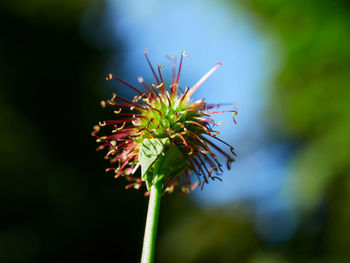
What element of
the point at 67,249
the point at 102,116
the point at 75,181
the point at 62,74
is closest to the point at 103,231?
the point at 67,249

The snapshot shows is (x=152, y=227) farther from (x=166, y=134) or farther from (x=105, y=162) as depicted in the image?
(x=105, y=162)

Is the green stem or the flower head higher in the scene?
the flower head

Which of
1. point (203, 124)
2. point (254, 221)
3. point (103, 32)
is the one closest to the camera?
point (203, 124)

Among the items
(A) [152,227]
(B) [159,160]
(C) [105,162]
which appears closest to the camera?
(A) [152,227]

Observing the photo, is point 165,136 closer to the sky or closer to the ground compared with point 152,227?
closer to the sky

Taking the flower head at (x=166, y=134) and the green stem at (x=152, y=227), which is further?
the flower head at (x=166, y=134)

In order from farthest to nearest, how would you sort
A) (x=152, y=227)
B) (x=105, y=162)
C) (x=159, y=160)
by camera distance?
(x=105, y=162), (x=159, y=160), (x=152, y=227)

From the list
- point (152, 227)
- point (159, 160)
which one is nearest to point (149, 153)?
point (159, 160)

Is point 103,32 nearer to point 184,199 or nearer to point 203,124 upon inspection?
point 184,199
